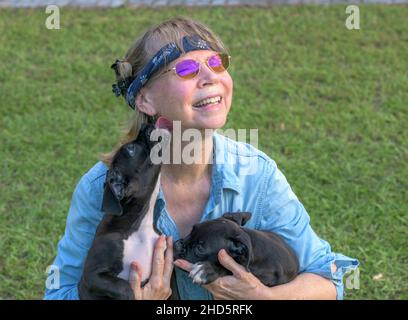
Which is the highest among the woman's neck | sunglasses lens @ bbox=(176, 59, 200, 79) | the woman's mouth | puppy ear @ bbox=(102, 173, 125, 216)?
sunglasses lens @ bbox=(176, 59, 200, 79)

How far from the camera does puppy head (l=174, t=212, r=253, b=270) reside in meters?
3.56

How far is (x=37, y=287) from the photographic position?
5566 millimetres

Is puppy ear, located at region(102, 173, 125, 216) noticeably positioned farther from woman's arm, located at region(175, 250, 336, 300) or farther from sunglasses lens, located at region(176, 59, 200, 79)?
sunglasses lens, located at region(176, 59, 200, 79)

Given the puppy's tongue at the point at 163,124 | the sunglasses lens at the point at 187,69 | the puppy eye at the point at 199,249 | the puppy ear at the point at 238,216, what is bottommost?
the puppy eye at the point at 199,249

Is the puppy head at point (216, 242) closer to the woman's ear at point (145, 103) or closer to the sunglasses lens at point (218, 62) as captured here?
the woman's ear at point (145, 103)

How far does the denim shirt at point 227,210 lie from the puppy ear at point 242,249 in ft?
1.06

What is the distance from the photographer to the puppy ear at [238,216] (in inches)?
146

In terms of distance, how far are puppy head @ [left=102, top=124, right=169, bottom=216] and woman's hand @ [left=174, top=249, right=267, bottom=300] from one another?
0.40m

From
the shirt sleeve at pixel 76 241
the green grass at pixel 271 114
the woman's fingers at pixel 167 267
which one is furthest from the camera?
the green grass at pixel 271 114

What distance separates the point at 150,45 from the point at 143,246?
104 cm

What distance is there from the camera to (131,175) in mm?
3607
